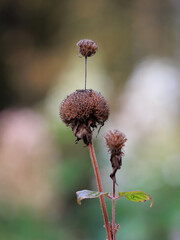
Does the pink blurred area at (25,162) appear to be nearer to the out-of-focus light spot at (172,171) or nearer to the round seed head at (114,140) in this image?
the out-of-focus light spot at (172,171)

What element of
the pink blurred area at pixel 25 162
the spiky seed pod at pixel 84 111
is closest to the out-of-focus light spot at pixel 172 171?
the pink blurred area at pixel 25 162

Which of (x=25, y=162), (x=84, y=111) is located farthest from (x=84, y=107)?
(x=25, y=162)

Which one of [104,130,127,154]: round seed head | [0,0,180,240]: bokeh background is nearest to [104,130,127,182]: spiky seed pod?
[104,130,127,154]: round seed head

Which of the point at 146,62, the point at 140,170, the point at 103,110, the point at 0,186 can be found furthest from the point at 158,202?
the point at 146,62

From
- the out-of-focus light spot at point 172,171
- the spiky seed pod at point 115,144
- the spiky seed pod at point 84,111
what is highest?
the out-of-focus light spot at point 172,171

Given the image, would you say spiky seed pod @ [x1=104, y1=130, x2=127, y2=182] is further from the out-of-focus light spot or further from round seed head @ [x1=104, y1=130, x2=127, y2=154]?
the out-of-focus light spot

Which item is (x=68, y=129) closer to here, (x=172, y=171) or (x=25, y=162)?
(x=25, y=162)

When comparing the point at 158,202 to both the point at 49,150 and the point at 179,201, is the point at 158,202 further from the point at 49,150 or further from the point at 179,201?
the point at 49,150

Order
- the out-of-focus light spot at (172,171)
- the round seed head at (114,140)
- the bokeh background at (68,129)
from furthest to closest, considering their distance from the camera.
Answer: the out-of-focus light spot at (172,171) < the bokeh background at (68,129) < the round seed head at (114,140)
